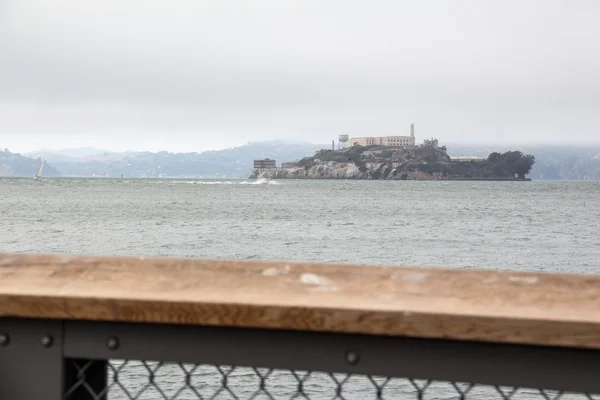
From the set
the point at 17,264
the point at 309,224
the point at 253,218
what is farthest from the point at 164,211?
the point at 17,264

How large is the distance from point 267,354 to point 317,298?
18cm

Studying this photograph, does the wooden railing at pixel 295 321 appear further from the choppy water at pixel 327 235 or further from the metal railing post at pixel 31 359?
the choppy water at pixel 327 235

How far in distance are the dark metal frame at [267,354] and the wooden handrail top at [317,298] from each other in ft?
0.19

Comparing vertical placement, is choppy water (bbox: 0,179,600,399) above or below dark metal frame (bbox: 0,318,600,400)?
below

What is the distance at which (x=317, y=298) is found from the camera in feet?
5.73

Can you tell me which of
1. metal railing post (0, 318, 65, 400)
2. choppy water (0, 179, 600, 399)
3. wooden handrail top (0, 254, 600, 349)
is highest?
wooden handrail top (0, 254, 600, 349)

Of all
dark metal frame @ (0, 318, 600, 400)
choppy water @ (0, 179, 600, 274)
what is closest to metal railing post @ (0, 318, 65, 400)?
dark metal frame @ (0, 318, 600, 400)

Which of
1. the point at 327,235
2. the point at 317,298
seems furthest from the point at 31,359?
the point at 327,235

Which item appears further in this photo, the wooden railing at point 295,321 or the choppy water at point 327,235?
the choppy water at point 327,235

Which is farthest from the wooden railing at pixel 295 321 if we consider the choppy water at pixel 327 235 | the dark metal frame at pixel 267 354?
the choppy water at pixel 327 235

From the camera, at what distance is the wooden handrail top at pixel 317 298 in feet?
5.29

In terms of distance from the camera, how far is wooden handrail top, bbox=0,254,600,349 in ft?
5.29

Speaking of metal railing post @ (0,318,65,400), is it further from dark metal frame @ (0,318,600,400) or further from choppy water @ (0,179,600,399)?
choppy water @ (0,179,600,399)

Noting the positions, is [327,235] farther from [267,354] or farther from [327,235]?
[267,354]
